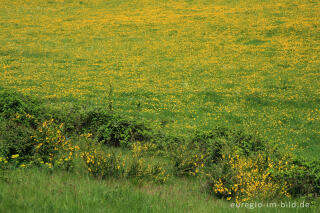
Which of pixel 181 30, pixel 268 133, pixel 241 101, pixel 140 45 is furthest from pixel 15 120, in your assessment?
pixel 181 30

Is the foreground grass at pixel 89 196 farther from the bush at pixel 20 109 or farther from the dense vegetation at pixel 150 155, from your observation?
the bush at pixel 20 109

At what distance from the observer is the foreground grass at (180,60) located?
15898 millimetres

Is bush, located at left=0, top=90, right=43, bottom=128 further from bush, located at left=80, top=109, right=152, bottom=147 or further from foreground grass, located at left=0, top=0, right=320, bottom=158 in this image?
foreground grass, located at left=0, top=0, right=320, bottom=158

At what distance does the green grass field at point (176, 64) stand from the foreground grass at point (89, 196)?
5cm

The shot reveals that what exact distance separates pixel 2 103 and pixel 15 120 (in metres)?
1.33

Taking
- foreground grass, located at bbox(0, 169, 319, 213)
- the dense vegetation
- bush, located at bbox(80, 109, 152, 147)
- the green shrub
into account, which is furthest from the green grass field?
the green shrub

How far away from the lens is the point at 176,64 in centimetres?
2511

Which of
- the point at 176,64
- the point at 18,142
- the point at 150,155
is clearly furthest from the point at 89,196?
the point at 176,64

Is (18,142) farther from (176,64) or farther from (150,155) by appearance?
(176,64)

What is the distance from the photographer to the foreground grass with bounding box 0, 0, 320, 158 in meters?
15.9

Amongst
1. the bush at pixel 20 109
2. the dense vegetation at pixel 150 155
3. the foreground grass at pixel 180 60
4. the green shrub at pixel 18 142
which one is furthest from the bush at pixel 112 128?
the green shrub at pixel 18 142

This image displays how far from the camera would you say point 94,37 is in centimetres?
3322

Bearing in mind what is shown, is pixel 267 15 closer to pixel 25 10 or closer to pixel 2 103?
pixel 25 10

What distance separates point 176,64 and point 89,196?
20022mm
